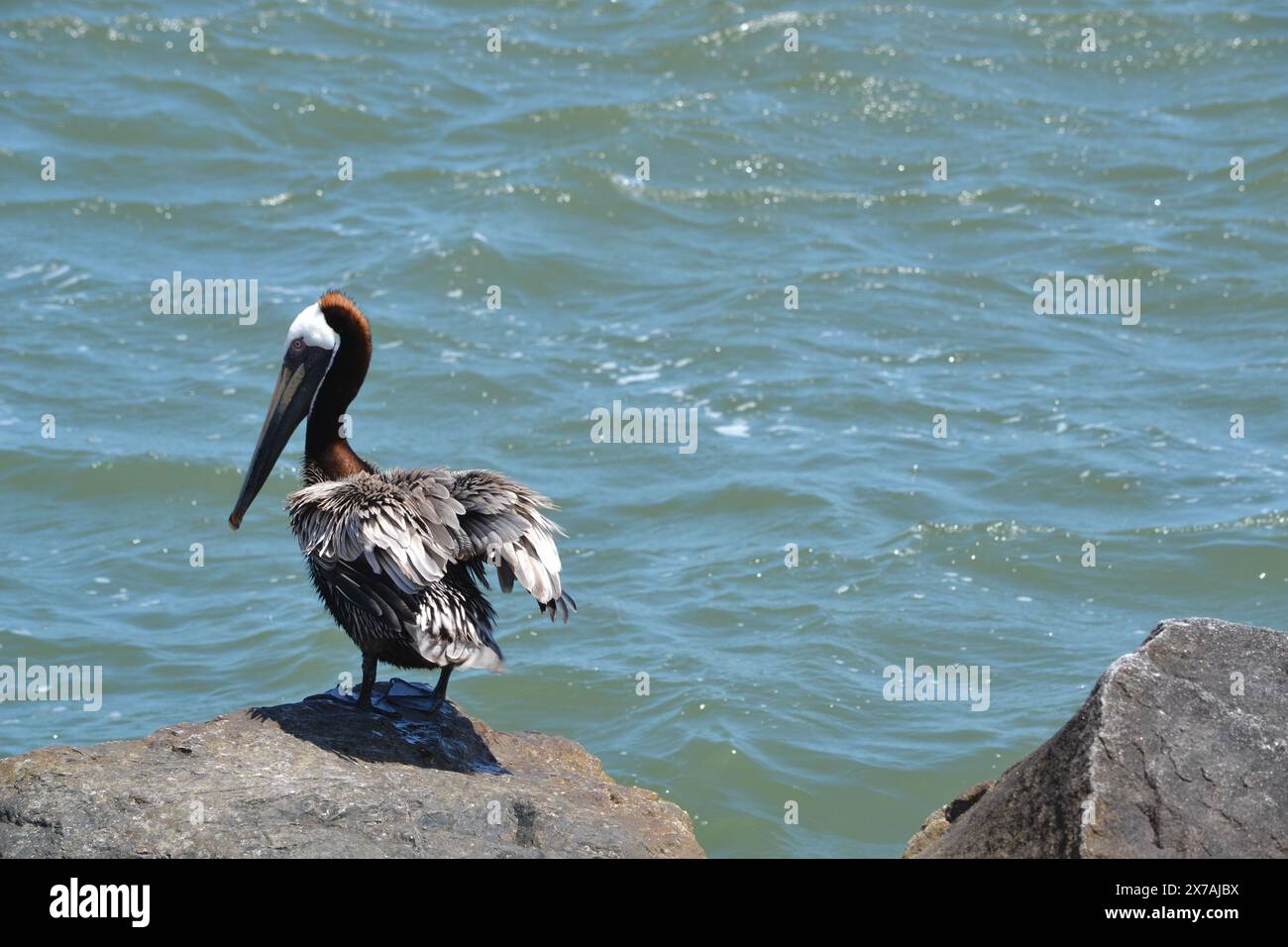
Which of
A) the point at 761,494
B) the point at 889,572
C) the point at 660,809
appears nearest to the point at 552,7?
the point at 761,494

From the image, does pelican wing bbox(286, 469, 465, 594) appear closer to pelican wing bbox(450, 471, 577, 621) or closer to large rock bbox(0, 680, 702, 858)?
pelican wing bbox(450, 471, 577, 621)

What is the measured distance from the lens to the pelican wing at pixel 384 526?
20.2 ft

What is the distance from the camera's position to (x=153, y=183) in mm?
16031

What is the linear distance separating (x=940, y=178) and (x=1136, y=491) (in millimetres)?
5239

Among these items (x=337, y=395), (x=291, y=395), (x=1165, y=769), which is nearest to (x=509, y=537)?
(x=337, y=395)

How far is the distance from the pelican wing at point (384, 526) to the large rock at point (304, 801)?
609mm

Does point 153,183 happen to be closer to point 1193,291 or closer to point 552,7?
point 552,7

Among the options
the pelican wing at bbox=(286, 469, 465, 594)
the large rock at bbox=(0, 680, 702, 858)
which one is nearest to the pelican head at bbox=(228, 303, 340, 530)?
the pelican wing at bbox=(286, 469, 465, 594)

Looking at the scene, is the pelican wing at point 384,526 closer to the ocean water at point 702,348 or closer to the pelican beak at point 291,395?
the pelican beak at point 291,395

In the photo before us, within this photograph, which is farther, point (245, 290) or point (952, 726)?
point (245, 290)

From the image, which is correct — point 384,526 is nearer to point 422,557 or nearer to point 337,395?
point 422,557

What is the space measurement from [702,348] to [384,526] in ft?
25.0

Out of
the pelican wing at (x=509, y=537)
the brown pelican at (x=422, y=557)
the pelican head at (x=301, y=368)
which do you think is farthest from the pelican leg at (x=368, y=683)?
the pelican head at (x=301, y=368)

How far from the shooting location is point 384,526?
6.21 meters
